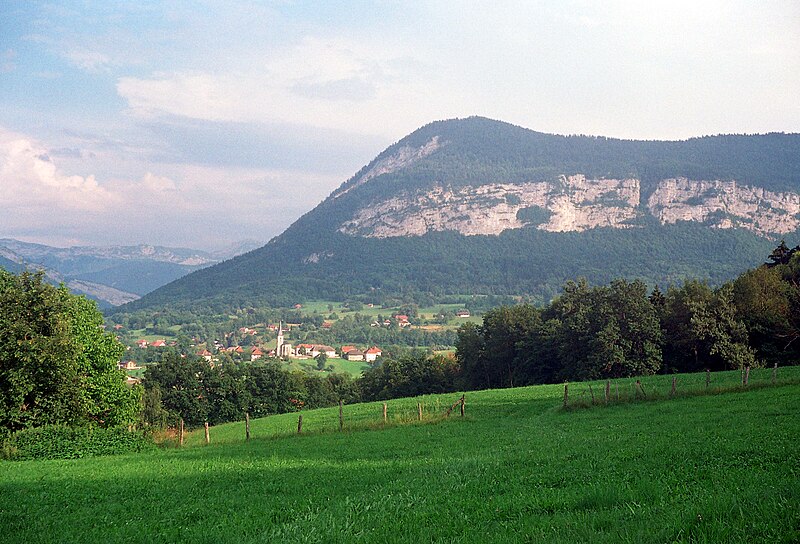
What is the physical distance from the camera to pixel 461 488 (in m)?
12.6

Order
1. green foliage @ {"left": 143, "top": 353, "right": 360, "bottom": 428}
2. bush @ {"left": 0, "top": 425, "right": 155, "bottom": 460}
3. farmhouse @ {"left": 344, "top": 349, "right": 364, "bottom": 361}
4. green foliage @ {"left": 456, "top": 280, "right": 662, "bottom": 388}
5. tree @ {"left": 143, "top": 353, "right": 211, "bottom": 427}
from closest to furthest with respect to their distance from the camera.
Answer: bush @ {"left": 0, "top": 425, "right": 155, "bottom": 460} < green foliage @ {"left": 456, "top": 280, "right": 662, "bottom": 388} < tree @ {"left": 143, "top": 353, "right": 211, "bottom": 427} < green foliage @ {"left": 143, "top": 353, "right": 360, "bottom": 428} < farmhouse @ {"left": 344, "top": 349, "right": 364, "bottom": 361}

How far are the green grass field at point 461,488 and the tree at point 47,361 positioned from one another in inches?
301

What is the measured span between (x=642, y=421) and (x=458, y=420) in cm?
1149

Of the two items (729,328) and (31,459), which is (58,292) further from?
(729,328)

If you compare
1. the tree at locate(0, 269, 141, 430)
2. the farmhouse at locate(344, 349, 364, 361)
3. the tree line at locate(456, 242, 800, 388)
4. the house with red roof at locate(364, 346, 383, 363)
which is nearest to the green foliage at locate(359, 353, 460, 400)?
the tree line at locate(456, 242, 800, 388)

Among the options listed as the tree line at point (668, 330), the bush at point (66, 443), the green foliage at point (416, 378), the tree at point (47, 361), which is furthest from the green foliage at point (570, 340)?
the tree at point (47, 361)

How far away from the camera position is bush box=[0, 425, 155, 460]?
28344 millimetres

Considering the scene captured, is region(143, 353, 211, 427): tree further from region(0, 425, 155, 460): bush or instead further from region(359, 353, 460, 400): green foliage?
region(0, 425, 155, 460): bush

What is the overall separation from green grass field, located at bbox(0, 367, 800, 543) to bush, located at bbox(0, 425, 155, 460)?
283cm

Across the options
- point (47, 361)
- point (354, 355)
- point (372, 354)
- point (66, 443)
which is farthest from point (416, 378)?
point (372, 354)

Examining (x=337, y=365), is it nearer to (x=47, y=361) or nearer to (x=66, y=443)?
(x=47, y=361)

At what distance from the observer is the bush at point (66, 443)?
28.3 m

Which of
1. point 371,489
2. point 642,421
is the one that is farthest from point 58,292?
point 642,421

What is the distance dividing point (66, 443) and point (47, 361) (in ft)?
17.4
